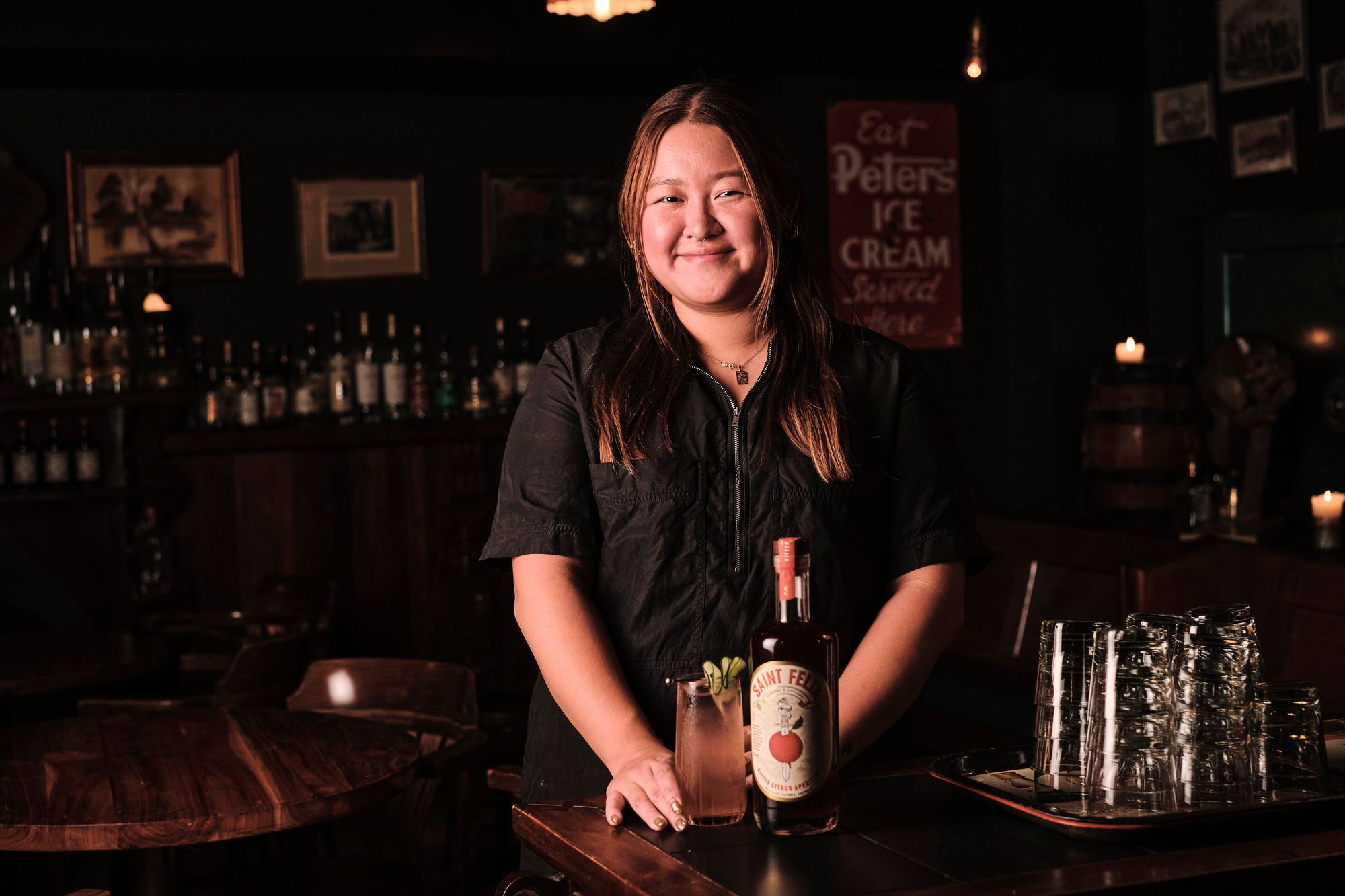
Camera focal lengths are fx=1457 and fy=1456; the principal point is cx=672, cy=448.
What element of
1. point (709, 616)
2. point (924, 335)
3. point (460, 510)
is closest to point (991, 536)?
point (924, 335)

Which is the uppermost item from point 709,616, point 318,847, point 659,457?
point 659,457

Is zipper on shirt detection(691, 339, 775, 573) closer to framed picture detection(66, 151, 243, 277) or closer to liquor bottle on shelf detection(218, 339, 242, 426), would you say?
liquor bottle on shelf detection(218, 339, 242, 426)

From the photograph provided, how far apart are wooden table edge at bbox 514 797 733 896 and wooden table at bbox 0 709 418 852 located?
96 centimetres

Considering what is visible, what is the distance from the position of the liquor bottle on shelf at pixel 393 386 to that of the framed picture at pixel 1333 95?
3.41m

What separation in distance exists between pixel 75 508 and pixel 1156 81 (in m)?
4.40

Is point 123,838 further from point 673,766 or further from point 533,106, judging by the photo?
point 533,106

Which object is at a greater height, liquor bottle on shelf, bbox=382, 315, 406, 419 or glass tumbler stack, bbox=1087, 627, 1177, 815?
liquor bottle on shelf, bbox=382, 315, 406, 419

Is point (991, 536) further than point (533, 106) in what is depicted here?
No

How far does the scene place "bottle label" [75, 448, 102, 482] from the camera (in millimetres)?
4945

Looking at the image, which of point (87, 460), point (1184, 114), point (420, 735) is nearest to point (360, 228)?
point (87, 460)

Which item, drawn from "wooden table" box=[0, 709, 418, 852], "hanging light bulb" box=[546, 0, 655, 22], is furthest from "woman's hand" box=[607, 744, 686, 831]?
"hanging light bulb" box=[546, 0, 655, 22]

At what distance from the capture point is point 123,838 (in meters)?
2.26

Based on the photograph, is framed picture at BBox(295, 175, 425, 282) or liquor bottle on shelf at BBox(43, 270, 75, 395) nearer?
liquor bottle on shelf at BBox(43, 270, 75, 395)

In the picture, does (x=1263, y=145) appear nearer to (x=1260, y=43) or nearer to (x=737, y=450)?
Result: (x=1260, y=43)
